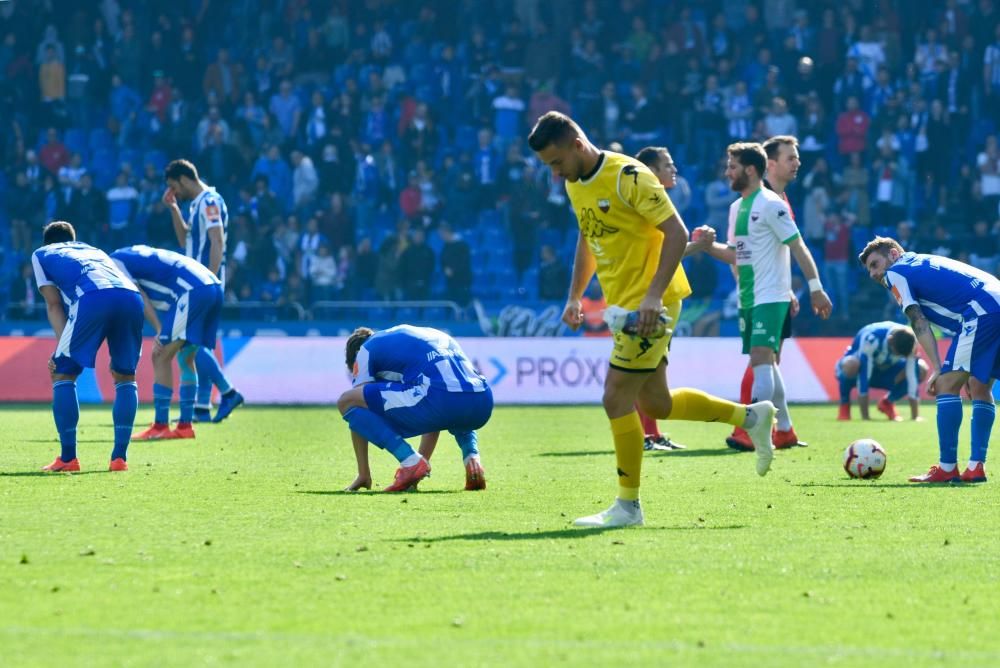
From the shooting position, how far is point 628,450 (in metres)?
8.59

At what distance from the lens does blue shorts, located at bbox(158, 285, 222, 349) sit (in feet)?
52.2

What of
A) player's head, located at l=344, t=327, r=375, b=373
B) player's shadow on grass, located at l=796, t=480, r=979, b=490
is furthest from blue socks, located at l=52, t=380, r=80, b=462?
player's shadow on grass, located at l=796, t=480, r=979, b=490

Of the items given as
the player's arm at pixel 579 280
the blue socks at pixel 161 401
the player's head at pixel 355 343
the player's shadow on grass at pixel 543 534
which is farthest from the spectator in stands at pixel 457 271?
the player's shadow on grass at pixel 543 534

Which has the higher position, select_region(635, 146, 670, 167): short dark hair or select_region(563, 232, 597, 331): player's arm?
select_region(635, 146, 670, 167): short dark hair

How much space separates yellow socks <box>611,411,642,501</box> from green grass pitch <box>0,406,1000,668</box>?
26 cm

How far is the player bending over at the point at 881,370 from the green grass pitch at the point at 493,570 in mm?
7570

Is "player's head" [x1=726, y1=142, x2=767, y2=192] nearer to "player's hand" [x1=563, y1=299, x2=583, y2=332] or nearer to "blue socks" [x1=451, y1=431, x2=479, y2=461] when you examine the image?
"blue socks" [x1=451, y1=431, x2=479, y2=461]

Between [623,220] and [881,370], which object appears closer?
[623,220]

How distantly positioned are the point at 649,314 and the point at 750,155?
19.0ft

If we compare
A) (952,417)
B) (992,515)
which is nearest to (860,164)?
(952,417)

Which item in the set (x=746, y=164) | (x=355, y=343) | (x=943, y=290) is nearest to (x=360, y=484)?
(x=355, y=343)

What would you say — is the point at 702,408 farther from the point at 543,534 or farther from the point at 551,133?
the point at 551,133

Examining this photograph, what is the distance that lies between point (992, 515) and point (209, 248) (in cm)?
1057

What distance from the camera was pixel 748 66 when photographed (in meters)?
30.6
